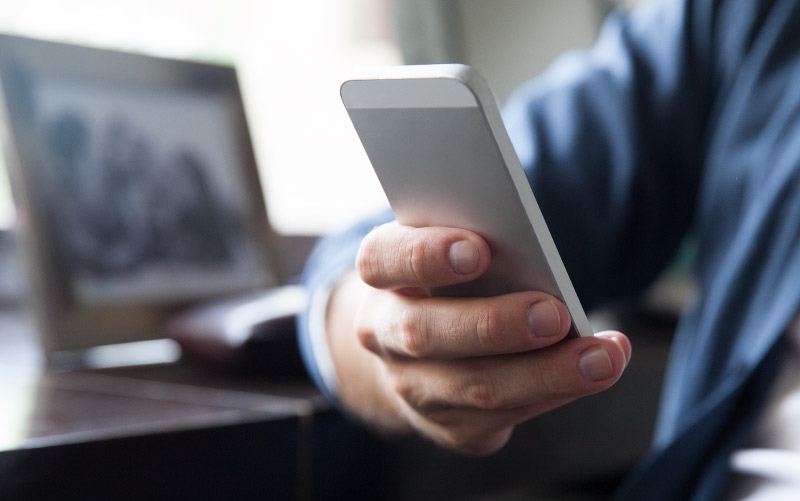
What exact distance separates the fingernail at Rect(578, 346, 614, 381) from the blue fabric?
0.18 m

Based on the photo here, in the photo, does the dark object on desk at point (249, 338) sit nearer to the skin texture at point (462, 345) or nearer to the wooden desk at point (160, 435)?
the wooden desk at point (160, 435)

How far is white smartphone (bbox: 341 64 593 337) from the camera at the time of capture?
0.15 m

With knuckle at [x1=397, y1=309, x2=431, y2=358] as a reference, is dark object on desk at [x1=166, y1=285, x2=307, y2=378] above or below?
above

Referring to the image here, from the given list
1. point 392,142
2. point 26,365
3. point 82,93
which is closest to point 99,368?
point 26,365

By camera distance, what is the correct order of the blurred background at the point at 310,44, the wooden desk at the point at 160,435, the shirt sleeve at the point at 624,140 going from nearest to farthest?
the wooden desk at the point at 160,435
the shirt sleeve at the point at 624,140
the blurred background at the point at 310,44

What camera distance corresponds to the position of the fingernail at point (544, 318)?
17 centimetres

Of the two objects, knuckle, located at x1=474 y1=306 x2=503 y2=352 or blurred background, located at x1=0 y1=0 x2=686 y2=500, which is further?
blurred background, located at x1=0 y1=0 x2=686 y2=500

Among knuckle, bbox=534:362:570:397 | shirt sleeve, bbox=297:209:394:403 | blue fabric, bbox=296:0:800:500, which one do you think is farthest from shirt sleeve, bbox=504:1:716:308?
knuckle, bbox=534:362:570:397

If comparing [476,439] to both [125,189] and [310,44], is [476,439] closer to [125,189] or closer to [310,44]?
[125,189]

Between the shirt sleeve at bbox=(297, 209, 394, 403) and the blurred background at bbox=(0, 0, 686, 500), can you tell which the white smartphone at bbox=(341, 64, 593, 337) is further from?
the shirt sleeve at bbox=(297, 209, 394, 403)

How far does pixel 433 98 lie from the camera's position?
149 millimetres

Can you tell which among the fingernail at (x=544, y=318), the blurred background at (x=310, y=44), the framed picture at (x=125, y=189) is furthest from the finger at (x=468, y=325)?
the blurred background at (x=310, y=44)

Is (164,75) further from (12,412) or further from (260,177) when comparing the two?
(12,412)

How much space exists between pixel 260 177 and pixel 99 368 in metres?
0.21
